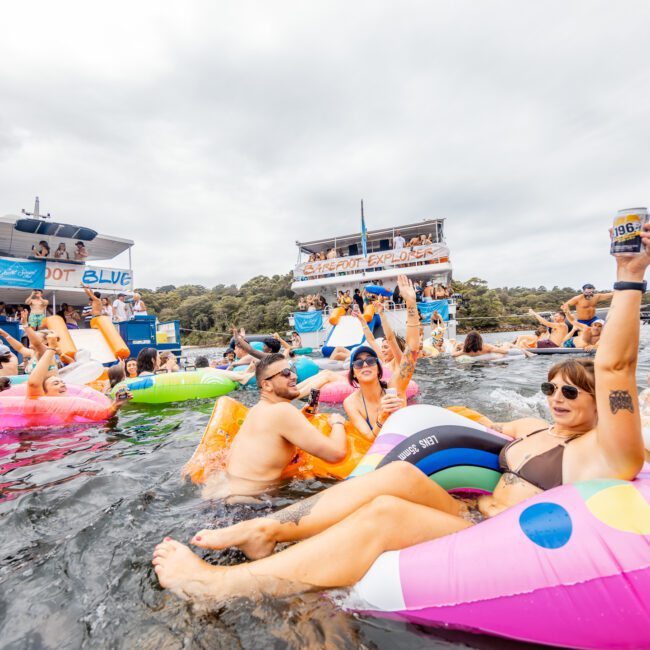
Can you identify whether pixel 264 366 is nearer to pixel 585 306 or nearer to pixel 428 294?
pixel 585 306

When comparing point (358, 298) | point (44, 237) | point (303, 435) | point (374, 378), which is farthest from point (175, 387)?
point (358, 298)

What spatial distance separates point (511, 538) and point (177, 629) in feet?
4.58

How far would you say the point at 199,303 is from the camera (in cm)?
4688

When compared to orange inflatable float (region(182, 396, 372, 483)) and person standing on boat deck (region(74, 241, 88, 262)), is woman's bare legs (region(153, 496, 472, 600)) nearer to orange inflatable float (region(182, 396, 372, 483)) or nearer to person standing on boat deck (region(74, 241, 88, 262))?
orange inflatable float (region(182, 396, 372, 483))

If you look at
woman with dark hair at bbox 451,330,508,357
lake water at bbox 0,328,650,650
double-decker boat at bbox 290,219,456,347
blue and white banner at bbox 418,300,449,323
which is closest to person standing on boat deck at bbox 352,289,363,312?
Answer: double-decker boat at bbox 290,219,456,347

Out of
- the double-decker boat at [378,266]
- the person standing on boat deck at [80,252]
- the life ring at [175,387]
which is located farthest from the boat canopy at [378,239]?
the life ring at [175,387]

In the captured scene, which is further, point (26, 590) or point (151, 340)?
point (151, 340)

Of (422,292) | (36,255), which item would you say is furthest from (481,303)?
(36,255)

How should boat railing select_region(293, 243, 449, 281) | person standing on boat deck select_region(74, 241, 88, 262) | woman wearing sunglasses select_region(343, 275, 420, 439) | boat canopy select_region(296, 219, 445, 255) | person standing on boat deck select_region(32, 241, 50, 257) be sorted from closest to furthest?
1. woman wearing sunglasses select_region(343, 275, 420, 439)
2. person standing on boat deck select_region(32, 241, 50, 257)
3. person standing on boat deck select_region(74, 241, 88, 262)
4. boat railing select_region(293, 243, 449, 281)
5. boat canopy select_region(296, 219, 445, 255)

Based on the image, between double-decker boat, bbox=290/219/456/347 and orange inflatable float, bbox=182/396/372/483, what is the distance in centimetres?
1528

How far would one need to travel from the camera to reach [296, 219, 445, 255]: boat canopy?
22375 mm

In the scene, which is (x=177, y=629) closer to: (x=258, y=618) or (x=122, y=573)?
(x=258, y=618)

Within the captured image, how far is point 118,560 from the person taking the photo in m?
2.20

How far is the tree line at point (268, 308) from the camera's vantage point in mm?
36531
